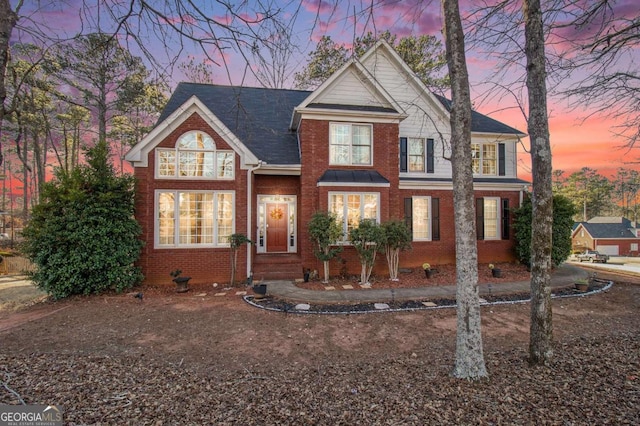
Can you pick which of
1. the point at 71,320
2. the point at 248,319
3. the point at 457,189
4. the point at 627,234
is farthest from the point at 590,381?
the point at 627,234

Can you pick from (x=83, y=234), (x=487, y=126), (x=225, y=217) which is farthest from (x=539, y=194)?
(x=487, y=126)

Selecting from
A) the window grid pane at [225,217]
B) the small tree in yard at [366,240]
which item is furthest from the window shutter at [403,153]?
the window grid pane at [225,217]

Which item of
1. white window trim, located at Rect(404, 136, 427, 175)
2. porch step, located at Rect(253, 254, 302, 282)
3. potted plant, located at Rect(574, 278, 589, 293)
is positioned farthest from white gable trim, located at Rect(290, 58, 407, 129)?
potted plant, located at Rect(574, 278, 589, 293)

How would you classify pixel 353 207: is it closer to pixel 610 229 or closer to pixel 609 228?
pixel 610 229

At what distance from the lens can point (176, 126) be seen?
9.58 m

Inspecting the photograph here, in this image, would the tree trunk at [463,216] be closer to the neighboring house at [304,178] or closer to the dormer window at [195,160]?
the neighboring house at [304,178]

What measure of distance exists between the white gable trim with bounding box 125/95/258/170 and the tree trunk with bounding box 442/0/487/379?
6.80 m

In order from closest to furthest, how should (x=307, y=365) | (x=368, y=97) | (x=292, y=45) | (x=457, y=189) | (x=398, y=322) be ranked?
(x=292, y=45), (x=457, y=189), (x=307, y=365), (x=398, y=322), (x=368, y=97)

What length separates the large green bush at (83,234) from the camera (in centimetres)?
792

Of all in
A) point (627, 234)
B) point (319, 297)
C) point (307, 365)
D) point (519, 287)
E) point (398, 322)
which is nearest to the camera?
point (307, 365)

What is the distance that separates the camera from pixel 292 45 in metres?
3.64

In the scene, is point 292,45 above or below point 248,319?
above

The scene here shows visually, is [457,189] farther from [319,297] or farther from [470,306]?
[319,297]

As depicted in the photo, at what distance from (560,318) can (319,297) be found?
582cm
